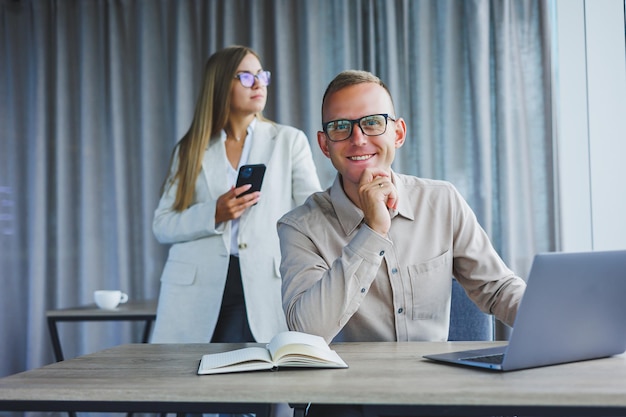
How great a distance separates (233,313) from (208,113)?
76 cm

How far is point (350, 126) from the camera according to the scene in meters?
1.61

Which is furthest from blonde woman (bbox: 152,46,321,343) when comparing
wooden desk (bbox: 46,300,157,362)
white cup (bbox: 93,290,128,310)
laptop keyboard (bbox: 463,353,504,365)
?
laptop keyboard (bbox: 463,353,504,365)

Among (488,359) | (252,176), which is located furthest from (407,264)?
(252,176)

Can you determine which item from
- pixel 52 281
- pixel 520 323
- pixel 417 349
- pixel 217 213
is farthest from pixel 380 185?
pixel 52 281

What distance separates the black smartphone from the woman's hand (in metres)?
0.02

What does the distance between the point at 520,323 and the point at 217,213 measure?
1.58 m

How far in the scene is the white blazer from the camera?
8.22 ft

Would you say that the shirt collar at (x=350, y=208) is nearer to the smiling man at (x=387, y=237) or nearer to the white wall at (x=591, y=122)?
the smiling man at (x=387, y=237)

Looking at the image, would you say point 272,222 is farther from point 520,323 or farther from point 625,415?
point 625,415

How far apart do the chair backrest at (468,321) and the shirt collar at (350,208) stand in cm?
33

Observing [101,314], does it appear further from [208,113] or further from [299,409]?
[299,409]

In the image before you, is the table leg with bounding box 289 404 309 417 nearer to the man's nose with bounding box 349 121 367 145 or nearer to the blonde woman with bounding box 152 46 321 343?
the man's nose with bounding box 349 121 367 145

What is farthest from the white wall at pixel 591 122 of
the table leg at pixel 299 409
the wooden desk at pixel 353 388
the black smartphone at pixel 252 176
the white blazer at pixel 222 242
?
the table leg at pixel 299 409

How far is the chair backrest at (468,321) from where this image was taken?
1.84 meters
